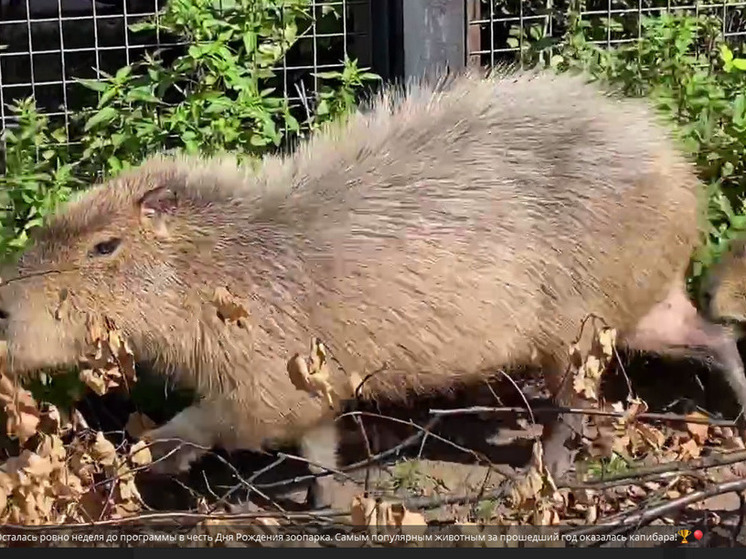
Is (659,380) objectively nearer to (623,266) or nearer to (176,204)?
(623,266)

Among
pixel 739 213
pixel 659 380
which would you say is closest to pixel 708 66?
pixel 739 213

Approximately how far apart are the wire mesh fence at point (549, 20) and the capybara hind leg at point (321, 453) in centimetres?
180

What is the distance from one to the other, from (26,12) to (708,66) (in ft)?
9.08

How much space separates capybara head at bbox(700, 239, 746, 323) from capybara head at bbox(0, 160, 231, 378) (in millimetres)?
1788

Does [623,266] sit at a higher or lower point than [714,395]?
higher

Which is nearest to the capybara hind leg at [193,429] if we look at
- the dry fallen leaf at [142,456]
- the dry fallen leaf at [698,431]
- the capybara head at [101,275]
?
the capybara head at [101,275]

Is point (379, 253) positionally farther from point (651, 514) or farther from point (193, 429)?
point (651, 514)

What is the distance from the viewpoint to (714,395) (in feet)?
16.4

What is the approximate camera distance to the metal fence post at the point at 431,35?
199 inches

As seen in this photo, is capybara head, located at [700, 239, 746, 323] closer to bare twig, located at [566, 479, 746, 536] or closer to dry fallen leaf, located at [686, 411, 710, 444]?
dry fallen leaf, located at [686, 411, 710, 444]

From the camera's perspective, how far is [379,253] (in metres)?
4.17

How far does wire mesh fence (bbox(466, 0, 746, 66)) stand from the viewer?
5.47 meters

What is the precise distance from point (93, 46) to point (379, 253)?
2.05m

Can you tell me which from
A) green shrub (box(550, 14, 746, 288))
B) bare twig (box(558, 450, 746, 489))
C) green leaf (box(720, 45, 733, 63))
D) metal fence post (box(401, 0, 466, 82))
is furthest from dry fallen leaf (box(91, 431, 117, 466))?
green leaf (box(720, 45, 733, 63))
